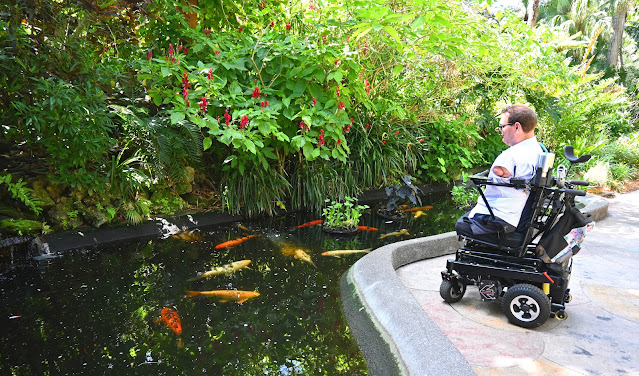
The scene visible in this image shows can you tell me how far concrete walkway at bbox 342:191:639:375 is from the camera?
262cm

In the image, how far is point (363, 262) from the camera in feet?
13.4

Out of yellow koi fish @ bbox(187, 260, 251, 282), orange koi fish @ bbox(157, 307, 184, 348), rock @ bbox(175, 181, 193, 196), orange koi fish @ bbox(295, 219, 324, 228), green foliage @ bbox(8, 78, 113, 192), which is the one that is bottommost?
orange koi fish @ bbox(157, 307, 184, 348)

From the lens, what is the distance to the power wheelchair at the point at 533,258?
3135 millimetres

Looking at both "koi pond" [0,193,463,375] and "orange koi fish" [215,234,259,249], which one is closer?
"koi pond" [0,193,463,375]

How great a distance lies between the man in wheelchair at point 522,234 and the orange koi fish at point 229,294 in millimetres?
1621

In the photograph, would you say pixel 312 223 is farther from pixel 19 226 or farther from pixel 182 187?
pixel 19 226

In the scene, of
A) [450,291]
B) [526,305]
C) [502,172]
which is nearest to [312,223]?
[450,291]

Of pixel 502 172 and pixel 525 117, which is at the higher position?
pixel 525 117

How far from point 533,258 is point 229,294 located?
2.45 meters

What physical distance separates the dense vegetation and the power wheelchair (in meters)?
1.71

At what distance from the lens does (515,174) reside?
3309mm

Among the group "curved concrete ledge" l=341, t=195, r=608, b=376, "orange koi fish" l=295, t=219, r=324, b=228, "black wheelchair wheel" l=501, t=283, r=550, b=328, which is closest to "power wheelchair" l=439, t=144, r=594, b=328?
"black wheelchair wheel" l=501, t=283, r=550, b=328

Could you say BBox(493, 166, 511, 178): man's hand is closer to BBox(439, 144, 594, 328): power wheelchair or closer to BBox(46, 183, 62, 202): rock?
BBox(439, 144, 594, 328): power wheelchair

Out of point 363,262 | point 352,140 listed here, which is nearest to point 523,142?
point 363,262
